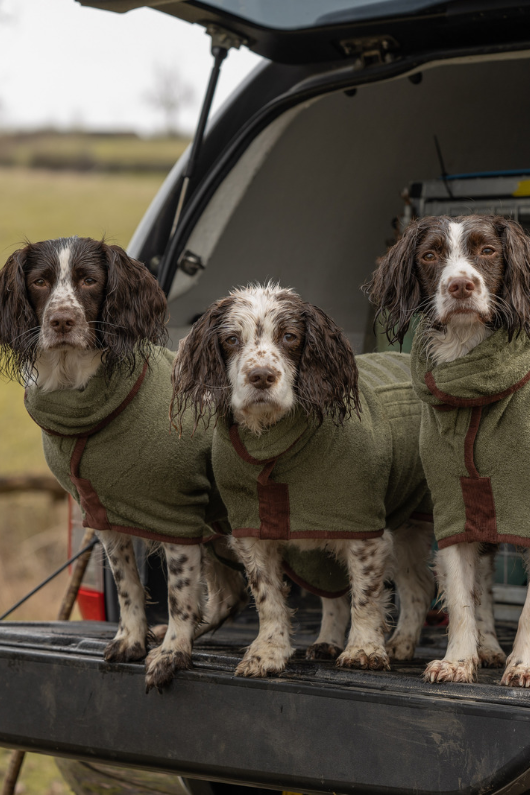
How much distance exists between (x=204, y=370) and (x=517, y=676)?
1267 millimetres

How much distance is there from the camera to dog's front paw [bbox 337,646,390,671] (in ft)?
10.3

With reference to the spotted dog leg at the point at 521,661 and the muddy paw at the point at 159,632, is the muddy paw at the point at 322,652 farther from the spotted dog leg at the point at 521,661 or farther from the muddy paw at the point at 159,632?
the spotted dog leg at the point at 521,661

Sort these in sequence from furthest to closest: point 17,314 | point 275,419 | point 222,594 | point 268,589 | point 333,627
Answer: point 222,594
point 333,627
point 268,589
point 17,314
point 275,419

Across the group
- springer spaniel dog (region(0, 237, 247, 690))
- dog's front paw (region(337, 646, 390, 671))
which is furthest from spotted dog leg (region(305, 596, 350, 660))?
springer spaniel dog (region(0, 237, 247, 690))

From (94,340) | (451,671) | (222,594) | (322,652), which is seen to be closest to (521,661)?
(451,671)

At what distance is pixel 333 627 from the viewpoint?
143 inches

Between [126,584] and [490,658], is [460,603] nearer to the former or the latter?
[490,658]

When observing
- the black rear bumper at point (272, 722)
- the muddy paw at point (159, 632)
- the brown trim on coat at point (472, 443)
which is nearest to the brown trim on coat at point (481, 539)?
the brown trim on coat at point (472, 443)

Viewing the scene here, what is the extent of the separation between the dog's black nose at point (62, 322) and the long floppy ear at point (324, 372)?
28.2 inches

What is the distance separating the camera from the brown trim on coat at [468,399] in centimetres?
286

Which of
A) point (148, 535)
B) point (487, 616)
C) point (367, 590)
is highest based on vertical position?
point (148, 535)

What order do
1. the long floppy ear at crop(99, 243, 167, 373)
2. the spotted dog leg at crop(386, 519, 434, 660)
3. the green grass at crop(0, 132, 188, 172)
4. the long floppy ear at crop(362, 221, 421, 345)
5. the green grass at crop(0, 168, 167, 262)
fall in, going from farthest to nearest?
the green grass at crop(0, 132, 188, 172), the green grass at crop(0, 168, 167, 262), the spotted dog leg at crop(386, 519, 434, 660), the long floppy ear at crop(99, 243, 167, 373), the long floppy ear at crop(362, 221, 421, 345)

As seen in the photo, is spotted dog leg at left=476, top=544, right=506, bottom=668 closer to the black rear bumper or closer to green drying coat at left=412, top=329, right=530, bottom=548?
the black rear bumper

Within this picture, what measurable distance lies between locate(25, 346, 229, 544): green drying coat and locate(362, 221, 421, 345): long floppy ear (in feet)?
2.58
